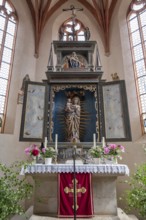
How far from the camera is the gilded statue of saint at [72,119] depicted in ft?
19.1

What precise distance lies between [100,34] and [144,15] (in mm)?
2229

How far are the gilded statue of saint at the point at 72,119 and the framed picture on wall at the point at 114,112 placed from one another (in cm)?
70

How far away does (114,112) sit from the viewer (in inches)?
227

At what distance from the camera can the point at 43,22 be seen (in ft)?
35.6

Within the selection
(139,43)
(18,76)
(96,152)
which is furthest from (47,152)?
(139,43)

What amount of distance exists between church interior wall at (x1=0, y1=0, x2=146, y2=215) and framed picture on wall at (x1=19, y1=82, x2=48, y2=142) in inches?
92.3

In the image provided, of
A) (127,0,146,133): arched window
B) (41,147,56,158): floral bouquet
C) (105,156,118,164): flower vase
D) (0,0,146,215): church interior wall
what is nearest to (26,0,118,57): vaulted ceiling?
(0,0,146,215): church interior wall

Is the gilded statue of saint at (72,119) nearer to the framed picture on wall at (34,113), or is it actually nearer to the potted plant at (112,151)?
the framed picture on wall at (34,113)

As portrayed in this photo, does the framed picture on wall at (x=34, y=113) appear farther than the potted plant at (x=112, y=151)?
Yes

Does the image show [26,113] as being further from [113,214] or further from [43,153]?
[113,214]

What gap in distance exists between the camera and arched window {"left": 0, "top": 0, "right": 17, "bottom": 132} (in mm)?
8448

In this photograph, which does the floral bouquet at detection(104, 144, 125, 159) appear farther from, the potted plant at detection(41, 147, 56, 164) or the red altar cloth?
the potted plant at detection(41, 147, 56, 164)

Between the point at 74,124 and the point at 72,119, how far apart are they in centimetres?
15

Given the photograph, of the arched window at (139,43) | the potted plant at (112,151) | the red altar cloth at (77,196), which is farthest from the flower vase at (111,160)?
the arched window at (139,43)
